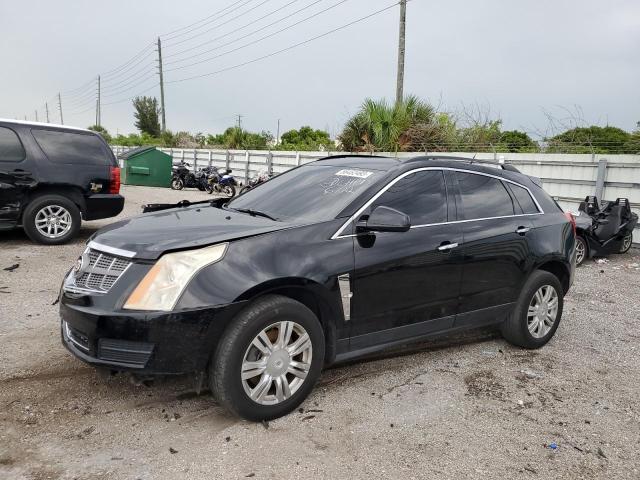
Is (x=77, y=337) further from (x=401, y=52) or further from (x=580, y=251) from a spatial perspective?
(x=401, y=52)

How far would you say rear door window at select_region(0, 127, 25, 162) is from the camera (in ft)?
25.2

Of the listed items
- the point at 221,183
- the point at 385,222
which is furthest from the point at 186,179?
the point at 385,222

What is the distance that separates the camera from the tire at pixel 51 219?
7973 mm

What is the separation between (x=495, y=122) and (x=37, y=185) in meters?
13.1

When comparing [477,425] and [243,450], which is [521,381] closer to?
[477,425]

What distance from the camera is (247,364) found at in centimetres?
311

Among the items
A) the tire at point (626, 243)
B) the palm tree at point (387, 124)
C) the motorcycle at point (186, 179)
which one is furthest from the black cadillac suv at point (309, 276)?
the motorcycle at point (186, 179)

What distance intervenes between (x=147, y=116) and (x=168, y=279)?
69.8 metres

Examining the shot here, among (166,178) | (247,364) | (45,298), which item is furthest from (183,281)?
(166,178)

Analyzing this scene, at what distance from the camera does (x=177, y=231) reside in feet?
10.9

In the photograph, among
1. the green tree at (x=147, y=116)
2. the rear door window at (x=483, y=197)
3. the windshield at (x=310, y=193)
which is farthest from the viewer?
the green tree at (x=147, y=116)

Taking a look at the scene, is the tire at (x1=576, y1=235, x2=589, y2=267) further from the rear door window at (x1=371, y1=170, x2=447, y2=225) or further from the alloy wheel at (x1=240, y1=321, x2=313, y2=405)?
the alloy wheel at (x1=240, y1=321, x2=313, y2=405)

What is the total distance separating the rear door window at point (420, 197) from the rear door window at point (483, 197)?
0.77ft

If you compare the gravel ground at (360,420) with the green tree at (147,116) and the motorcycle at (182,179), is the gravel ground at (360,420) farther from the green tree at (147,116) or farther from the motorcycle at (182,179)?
the green tree at (147,116)
